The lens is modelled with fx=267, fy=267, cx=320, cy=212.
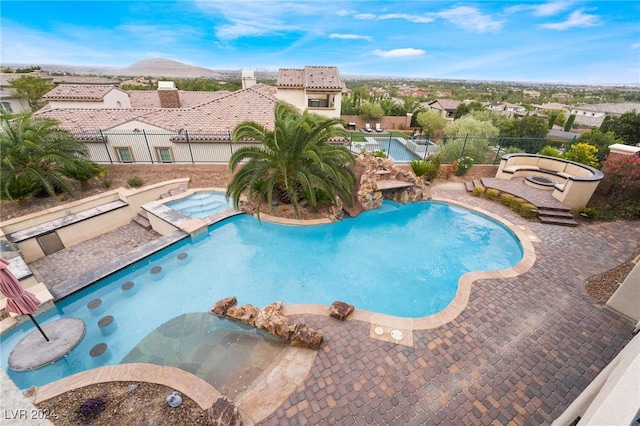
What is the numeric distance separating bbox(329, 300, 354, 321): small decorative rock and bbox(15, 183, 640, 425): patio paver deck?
165 millimetres

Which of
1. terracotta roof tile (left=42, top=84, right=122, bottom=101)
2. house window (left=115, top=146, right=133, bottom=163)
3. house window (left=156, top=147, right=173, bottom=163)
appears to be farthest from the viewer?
terracotta roof tile (left=42, top=84, right=122, bottom=101)

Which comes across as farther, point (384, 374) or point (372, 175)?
point (372, 175)

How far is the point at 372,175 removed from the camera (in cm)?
1431

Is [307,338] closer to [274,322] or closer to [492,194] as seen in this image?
[274,322]

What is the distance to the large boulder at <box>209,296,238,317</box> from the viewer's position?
759 centimetres

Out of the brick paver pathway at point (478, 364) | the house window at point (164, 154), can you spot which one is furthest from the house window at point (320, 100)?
the brick paver pathway at point (478, 364)

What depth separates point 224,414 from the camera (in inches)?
188

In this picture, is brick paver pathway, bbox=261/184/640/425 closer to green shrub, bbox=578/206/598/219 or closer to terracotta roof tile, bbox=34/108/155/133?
green shrub, bbox=578/206/598/219

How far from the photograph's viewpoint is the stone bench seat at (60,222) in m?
10.2

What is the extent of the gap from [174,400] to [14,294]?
4.17 meters

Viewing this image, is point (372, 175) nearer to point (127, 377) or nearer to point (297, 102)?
point (127, 377)

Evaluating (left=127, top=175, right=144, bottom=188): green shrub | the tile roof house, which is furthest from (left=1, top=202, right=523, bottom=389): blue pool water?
the tile roof house

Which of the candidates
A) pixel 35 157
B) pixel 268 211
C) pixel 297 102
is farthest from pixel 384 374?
pixel 297 102

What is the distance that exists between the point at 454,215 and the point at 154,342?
44.6 ft
